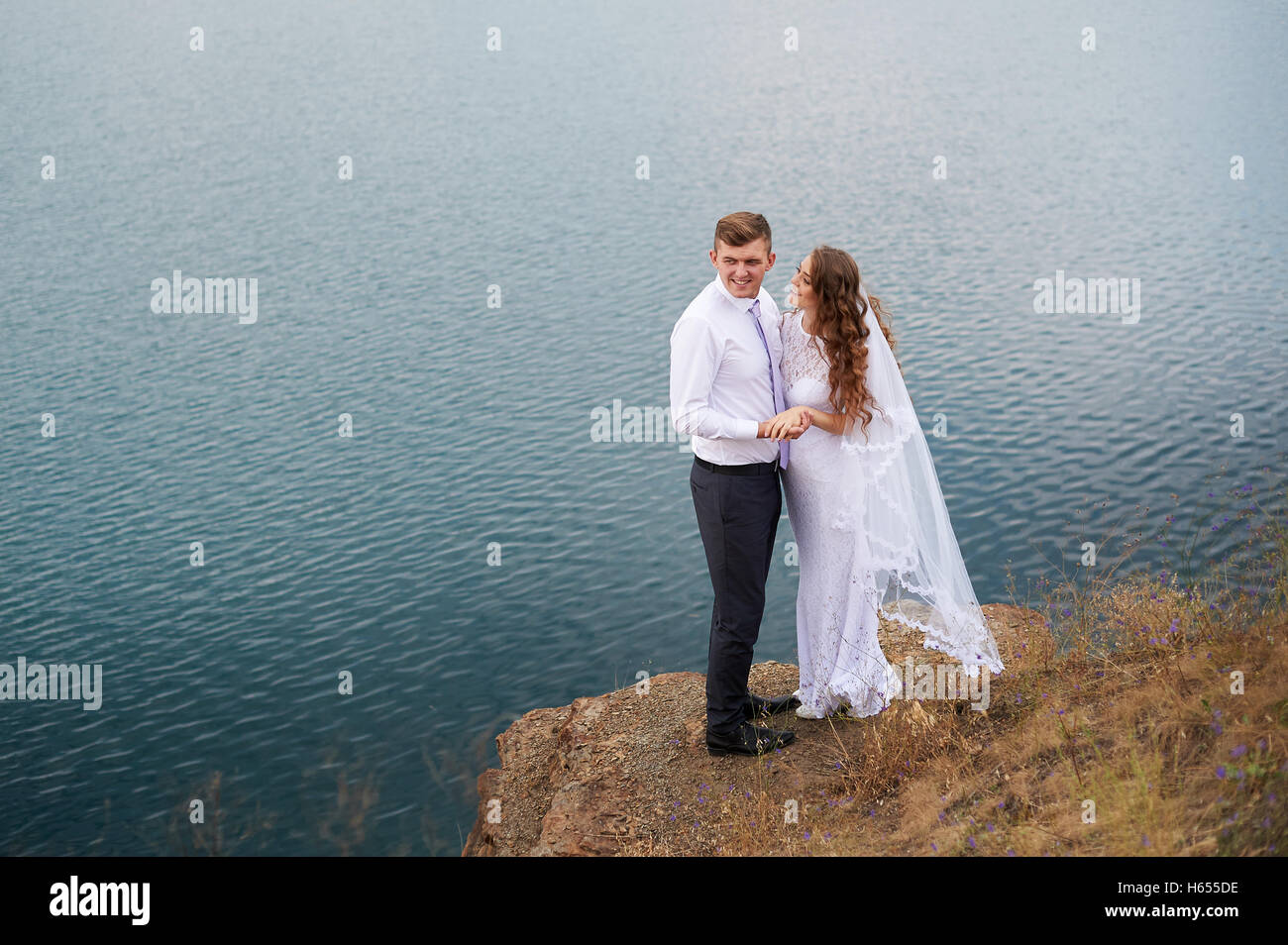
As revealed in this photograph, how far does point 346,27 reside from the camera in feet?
117

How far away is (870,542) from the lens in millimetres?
5195

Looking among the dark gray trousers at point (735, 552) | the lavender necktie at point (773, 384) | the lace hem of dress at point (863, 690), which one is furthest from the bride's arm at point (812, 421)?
the lace hem of dress at point (863, 690)

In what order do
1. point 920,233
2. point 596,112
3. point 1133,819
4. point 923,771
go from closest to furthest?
point 1133,819
point 923,771
point 920,233
point 596,112

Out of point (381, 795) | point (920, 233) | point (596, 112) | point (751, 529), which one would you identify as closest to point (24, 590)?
point (381, 795)

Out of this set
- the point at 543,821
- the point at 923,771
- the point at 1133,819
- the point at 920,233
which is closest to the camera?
the point at 1133,819

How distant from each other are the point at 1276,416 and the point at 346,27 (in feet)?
105

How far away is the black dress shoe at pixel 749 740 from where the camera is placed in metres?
5.30

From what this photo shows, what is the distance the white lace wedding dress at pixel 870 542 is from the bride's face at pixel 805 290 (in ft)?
0.47

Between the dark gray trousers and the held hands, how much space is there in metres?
0.29

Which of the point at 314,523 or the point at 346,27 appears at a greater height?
the point at 346,27

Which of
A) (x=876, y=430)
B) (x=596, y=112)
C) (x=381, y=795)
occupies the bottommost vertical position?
(x=381, y=795)

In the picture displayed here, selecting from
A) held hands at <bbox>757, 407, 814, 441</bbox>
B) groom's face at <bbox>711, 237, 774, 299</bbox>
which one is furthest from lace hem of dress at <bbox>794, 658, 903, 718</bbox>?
groom's face at <bbox>711, 237, 774, 299</bbox>

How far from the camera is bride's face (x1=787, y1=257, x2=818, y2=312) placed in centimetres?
478

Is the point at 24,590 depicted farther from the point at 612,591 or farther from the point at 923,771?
the point at 923,771
